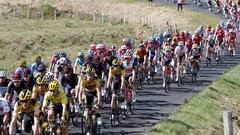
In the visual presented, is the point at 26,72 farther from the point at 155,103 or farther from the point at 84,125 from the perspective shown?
the point at 155,103

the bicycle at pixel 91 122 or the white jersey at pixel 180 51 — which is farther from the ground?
the white jersey at pixel 180 51

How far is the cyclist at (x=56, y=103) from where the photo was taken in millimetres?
14902

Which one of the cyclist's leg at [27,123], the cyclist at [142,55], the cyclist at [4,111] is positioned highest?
the cyclist at [142,55]

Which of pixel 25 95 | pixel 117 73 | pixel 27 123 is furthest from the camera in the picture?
pixel 117 73

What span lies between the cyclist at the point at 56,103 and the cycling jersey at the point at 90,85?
2205mm

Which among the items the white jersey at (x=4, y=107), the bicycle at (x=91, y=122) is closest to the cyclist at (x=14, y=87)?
the bicycle at (x=91, y=122)

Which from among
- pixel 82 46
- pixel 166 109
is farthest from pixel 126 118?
pixel 82 46

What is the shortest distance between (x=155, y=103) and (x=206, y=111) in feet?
6.74

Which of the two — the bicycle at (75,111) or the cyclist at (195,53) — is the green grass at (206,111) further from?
the bicycle at (75,111)

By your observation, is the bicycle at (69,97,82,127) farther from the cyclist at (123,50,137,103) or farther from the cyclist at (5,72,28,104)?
the cyclist at (5,72,28,104)

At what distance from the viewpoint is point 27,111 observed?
1470 cm

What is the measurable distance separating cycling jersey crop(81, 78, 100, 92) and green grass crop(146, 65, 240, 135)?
2068 mm

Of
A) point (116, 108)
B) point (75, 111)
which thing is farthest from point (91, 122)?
point (75, 111)

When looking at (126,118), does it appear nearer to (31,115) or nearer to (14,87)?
(14,87)
